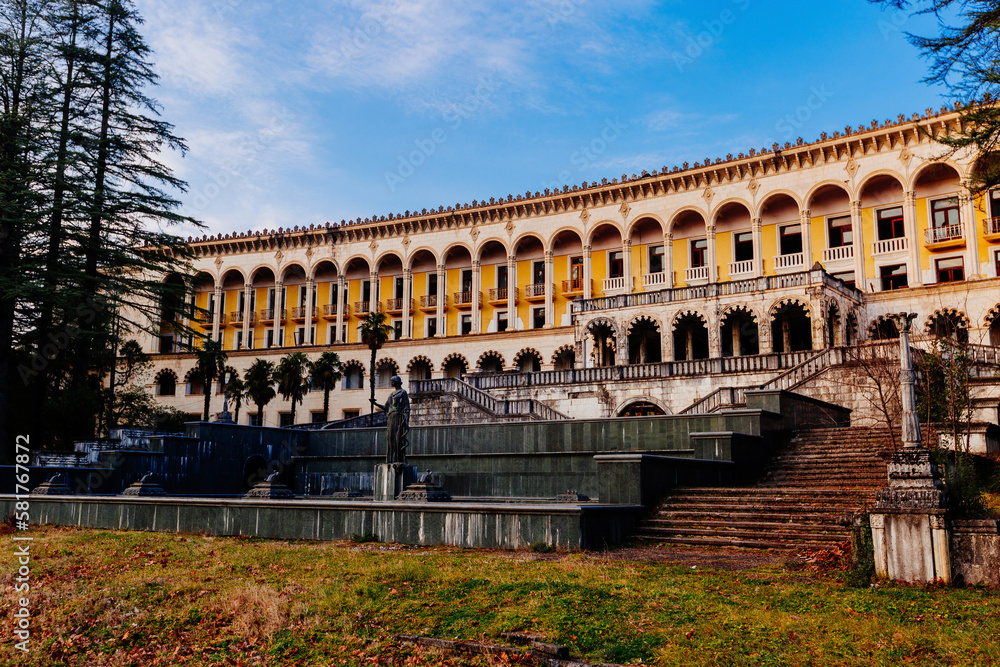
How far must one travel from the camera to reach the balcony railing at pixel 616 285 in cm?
4631

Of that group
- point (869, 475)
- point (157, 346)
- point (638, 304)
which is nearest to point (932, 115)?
point (638, 304)

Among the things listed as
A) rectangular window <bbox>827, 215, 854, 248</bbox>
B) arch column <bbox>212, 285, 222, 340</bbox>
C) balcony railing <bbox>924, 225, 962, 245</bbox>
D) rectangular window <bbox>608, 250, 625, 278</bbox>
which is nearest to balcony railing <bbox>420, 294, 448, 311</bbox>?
rectangular window <bbox>608, 250, 625, 278</bbox>

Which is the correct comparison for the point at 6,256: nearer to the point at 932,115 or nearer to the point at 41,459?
the point at 41,459

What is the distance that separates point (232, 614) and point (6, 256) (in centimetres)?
2396

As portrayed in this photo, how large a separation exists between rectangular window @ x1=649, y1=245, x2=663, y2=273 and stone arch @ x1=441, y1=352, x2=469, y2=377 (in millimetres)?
12607

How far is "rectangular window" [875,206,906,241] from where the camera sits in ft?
130

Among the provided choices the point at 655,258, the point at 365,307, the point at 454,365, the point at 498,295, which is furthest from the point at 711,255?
the point at 365,307

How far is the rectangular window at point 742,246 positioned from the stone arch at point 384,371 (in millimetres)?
21965

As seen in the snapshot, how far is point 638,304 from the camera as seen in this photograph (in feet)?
122

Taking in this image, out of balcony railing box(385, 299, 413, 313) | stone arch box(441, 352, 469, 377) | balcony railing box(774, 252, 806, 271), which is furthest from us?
balcony railing box(385, 299, 413, 313)

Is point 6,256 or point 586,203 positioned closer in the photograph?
point 6,256

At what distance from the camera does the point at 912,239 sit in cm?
3850

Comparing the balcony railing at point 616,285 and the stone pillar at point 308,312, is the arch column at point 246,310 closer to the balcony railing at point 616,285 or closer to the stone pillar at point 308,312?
the stone pillar at point 308,312

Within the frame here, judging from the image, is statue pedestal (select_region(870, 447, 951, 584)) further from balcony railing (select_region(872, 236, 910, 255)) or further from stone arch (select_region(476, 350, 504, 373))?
stone arch (select_region(476, 350, 504, 373))
